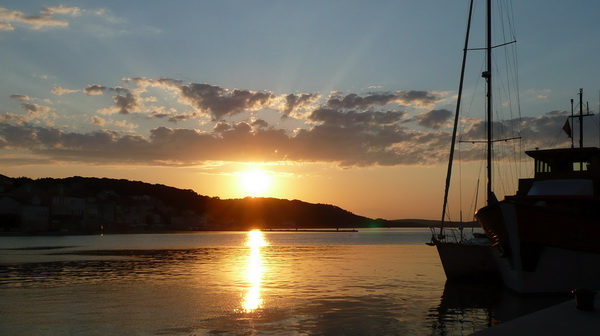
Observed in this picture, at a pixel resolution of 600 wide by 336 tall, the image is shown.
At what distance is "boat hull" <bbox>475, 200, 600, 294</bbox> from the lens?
27.5 metres

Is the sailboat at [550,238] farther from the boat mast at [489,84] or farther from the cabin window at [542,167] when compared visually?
the boat mast at [489,84]

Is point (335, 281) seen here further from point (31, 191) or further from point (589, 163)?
point (31, 191)

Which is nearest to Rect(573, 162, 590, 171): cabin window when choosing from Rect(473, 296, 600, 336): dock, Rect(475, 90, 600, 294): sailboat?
Rect(475, 90, 600, 294): sailboat

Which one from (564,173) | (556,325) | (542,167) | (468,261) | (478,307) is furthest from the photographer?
(468,261)

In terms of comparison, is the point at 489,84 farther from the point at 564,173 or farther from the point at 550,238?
the point at 550,238

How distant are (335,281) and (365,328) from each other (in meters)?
19.5

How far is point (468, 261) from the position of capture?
38.2 meters

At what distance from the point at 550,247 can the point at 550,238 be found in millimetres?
435

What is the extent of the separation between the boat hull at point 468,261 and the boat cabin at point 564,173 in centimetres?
498

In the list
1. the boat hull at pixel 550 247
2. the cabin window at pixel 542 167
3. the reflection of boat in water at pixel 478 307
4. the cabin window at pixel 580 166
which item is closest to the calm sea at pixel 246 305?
the reflection of boat in water at pixel 478 307

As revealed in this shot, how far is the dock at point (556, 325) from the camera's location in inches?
452

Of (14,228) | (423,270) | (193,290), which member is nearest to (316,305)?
(193,290)

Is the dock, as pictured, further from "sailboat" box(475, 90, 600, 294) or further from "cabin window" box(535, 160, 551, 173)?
"cabin window" box(535, 160, 551, 173)

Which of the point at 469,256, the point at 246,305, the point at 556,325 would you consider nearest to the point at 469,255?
the point at 469,256
